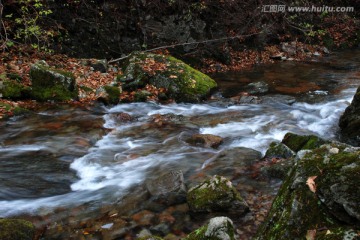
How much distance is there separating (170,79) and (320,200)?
8967mm

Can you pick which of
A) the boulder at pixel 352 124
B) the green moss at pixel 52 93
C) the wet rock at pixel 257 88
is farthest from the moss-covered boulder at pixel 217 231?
the wet rock at pixel 257 88

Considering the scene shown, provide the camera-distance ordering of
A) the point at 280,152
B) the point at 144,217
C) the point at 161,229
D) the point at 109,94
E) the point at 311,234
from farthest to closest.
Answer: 1. the point at 109,94
2. the point at 280,152
3. the point at 144,217
4. the point at 161,229
5. the point at 311,234

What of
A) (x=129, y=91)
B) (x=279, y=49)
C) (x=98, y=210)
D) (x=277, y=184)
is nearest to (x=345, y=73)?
(x=279, y=49)

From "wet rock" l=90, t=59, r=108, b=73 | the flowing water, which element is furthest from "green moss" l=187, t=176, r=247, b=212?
"wet rock" l=90, t=59, r=108, b=73

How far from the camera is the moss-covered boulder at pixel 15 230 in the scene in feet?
12.6

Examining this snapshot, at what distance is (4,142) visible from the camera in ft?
24.5

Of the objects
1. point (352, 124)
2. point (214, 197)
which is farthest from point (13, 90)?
point (352, 124)

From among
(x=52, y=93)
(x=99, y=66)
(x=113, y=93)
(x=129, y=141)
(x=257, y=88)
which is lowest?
(x=129, y=141)

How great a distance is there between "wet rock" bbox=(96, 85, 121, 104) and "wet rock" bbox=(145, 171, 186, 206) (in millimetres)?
5412

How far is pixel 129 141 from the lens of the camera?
26.0 feet

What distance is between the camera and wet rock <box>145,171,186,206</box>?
5059 millimetres

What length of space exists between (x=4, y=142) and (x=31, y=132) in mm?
677

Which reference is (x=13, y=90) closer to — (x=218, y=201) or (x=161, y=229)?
(x=161, y=229)

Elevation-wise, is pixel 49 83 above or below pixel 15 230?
above
